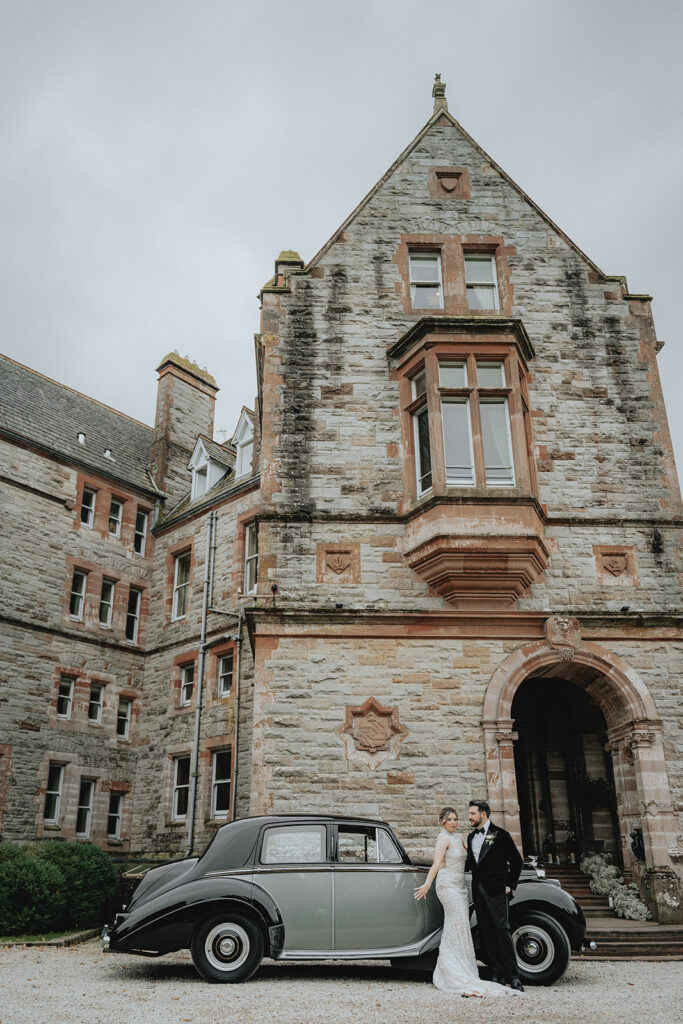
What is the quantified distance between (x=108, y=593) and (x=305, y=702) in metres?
13.4

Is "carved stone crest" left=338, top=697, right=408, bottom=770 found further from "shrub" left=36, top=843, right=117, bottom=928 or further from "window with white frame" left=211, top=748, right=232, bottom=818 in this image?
"window with white frame" left=211, top=748, right=232, bottom=818

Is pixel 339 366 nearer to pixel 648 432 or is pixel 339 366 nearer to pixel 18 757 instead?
pixel 648 432

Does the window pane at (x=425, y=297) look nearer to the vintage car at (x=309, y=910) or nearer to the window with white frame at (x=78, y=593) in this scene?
the vintage car at (x=309, y=910)

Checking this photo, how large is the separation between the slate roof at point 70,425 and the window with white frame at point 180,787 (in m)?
8.38

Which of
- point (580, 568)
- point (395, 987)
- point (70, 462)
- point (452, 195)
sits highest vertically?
point (452, 195)

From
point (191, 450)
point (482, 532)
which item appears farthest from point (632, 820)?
point (191, 450)

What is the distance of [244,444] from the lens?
80.6 ft

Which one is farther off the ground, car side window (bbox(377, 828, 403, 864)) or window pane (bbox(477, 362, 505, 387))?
window pane (bbox(477, 362, 505, 387))

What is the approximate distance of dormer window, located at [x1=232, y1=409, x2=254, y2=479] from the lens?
959 inches

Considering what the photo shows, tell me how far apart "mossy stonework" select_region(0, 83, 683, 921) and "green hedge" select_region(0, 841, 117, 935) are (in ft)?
12.5

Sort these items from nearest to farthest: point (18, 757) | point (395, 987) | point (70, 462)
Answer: point (395, 987)
point (18, 757)
point (70, 462)

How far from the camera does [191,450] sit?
2884 centimetres

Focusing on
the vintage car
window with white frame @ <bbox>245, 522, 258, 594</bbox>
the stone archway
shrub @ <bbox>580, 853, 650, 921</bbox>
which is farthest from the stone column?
window with white frame @ <bbox>245, 522, 258, 594</bbox>

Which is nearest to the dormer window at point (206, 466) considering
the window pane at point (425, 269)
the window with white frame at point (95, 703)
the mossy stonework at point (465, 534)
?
the window with white frame at point (95, 703)
